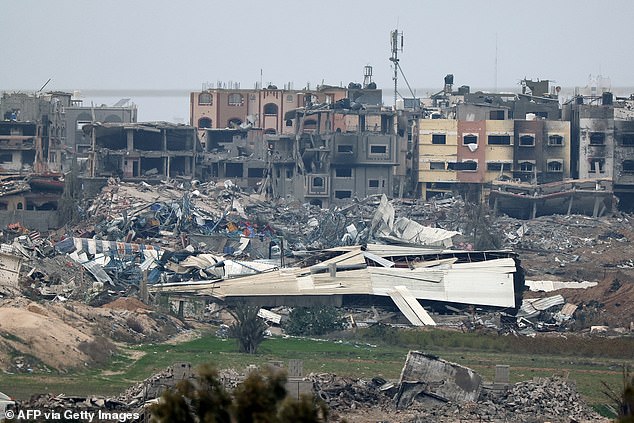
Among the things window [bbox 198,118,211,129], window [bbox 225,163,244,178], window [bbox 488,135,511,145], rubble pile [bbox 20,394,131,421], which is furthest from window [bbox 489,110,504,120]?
rubble pile [bbox 20,394,131,421]

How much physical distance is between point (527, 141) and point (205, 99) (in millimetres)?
20765

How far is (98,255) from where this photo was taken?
46.8m

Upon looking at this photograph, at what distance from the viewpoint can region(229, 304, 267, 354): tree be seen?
Result: 32.9 metres

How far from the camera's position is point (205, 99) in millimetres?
86312

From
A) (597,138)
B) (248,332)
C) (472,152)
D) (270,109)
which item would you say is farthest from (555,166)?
(248,332)

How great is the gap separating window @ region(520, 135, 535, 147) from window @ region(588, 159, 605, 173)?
283 centimetres

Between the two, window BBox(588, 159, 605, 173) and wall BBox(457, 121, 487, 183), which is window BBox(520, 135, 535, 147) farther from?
window BBox(588, 159, 605, 173)

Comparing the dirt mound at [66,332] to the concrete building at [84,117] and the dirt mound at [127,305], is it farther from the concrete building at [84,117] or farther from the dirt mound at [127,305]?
the concrete building at [84,117]

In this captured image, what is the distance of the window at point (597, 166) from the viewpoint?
7275 centimetres

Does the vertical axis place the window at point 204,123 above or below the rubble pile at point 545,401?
above

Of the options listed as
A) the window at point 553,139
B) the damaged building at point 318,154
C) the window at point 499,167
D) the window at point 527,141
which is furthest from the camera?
the window at point 499,167

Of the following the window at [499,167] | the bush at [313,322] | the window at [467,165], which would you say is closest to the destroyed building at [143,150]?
the window at [467,165]

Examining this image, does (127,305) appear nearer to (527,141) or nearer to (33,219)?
(33,219)

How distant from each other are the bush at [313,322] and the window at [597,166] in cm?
3662
